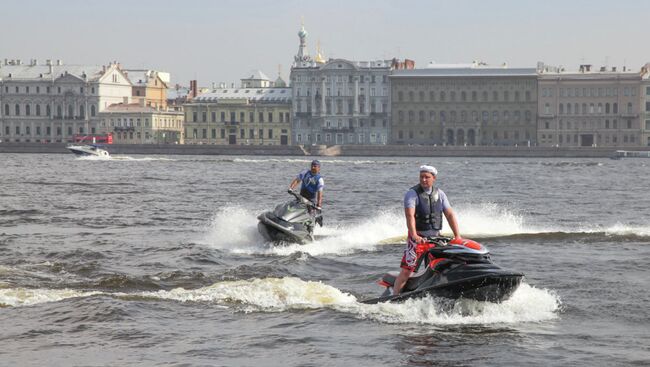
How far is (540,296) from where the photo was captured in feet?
48.5

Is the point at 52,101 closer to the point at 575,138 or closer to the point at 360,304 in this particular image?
the point at 575,138

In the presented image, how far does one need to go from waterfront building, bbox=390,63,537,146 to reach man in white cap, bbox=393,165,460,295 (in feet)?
390

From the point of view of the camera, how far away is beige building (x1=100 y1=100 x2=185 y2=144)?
→ 136 m

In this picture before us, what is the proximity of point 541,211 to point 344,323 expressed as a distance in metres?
23.3

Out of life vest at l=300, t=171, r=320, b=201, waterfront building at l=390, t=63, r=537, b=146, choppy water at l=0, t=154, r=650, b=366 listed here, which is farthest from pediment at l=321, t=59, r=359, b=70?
life vest at l=300, t=171, r=320, b=201

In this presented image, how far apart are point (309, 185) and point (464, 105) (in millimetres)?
114596

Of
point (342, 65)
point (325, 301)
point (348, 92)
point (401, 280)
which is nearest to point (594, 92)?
point (348, 92)

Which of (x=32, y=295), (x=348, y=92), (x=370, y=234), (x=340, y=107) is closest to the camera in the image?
(x=32, y=295)

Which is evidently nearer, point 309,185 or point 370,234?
point 309,185

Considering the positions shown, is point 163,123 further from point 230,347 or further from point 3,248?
point 230,347

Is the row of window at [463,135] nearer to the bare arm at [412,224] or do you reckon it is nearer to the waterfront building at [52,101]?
the waterfront building at [52,101]

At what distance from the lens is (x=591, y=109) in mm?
129750

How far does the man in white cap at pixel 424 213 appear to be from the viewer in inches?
522

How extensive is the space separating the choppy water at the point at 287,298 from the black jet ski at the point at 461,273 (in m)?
0.29
